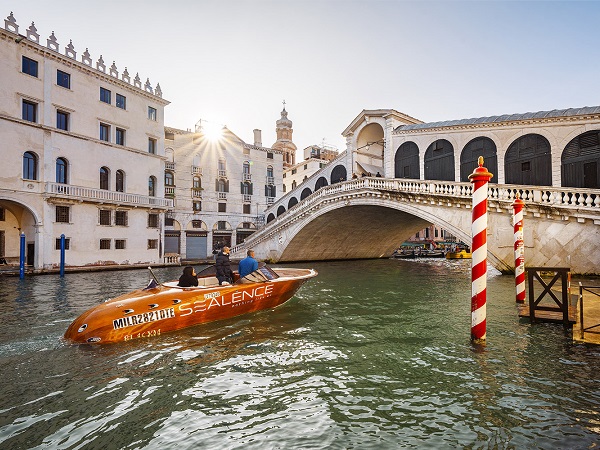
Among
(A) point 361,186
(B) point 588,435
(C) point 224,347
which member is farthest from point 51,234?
(B) point 588,435

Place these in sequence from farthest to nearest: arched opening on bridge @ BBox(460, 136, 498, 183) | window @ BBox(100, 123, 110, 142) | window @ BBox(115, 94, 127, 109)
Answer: window @ BBox(115, 94, 127, 109) < window @ BBox(100, 123, 110, 142) < arched opening on bridge @ BBox(460, 136, 498, 183)

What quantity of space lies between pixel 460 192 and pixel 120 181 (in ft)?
68.4

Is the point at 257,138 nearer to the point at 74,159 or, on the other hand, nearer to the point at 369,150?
the point at 369,150

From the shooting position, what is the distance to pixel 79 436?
3.25 meters

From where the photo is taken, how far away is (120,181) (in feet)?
77.9

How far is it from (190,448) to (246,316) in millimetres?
4946

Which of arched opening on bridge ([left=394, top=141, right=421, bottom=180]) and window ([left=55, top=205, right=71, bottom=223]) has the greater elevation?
arched opening on bridge ([left=394, top=141, right=421, bottom=180])

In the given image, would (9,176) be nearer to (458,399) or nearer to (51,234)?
(51,234)

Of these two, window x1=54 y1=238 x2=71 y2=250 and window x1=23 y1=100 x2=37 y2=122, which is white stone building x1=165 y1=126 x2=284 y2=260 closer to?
window x1=54 y1=238 x2=71 y2=250

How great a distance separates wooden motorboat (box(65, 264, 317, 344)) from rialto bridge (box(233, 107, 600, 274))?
994cm

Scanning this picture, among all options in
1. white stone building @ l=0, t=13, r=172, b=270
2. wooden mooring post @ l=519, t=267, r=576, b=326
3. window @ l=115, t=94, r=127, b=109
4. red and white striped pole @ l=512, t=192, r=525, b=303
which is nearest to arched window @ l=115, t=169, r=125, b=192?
white stone building @ l=0, t=13, r=172, b=270

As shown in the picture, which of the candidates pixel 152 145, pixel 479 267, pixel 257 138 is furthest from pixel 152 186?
pixel 479 267

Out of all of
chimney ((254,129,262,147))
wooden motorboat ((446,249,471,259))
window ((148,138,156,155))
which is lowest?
wooden motorboat ((446,249,471,259))

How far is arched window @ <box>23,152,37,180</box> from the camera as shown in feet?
62.5
